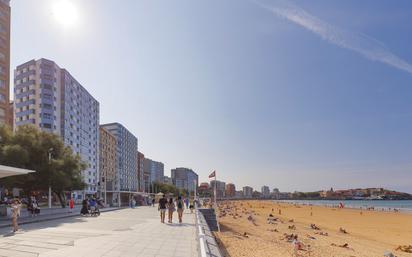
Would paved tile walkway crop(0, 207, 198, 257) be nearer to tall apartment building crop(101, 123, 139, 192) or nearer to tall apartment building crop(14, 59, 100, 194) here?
tall apartment building crop(14, 59, 100, 194)

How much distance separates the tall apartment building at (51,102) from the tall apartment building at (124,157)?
1210 inches

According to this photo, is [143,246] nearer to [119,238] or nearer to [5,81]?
[119,238]

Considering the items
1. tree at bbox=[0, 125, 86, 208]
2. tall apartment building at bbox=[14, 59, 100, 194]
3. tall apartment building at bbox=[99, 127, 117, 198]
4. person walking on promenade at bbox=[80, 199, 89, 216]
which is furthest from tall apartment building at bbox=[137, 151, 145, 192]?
person walking on promenade at bbox=[80, 199, 89, 216]

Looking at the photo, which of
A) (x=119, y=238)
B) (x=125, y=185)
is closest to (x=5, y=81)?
(x=119, y=238)

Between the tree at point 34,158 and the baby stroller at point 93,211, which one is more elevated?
the tree at point 34,158

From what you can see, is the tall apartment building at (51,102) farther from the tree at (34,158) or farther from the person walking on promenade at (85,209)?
the person walking on promenade at (85,209)

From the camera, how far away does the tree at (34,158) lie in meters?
26.8

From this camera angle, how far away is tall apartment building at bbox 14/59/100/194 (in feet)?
271

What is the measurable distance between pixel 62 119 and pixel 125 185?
52.9m

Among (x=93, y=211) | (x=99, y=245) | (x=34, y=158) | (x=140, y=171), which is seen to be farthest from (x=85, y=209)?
(x=140, y=171)

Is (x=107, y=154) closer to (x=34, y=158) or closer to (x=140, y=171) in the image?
(x=140, y=171)

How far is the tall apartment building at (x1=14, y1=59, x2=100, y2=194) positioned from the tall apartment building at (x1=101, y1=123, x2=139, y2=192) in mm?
30738

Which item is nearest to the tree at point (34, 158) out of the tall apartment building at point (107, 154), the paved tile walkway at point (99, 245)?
the paved tile walkway at point (99, 245)

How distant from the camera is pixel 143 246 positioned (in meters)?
11.3
